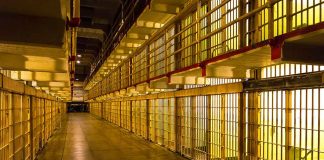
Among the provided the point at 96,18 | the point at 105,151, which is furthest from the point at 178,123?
the point at 96,18

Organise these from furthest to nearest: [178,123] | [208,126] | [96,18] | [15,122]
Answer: [96,18]
[178,123]
[208,126]
[15,122]

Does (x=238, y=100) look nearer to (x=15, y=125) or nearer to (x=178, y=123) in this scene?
(x=178, y=123)

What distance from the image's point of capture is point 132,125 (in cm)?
1781

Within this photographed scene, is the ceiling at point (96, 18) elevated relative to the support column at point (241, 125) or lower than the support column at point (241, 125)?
elevated

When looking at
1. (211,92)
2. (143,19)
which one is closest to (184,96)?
(211,92)

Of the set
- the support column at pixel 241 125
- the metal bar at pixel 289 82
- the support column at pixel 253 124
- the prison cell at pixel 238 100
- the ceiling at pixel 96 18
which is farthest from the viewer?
the ceiling at pixel 96 18

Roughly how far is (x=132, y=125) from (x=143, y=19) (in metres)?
10.4

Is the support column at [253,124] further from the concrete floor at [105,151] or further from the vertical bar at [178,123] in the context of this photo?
the vertical bar at [178,123]

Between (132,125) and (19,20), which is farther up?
(19,20)

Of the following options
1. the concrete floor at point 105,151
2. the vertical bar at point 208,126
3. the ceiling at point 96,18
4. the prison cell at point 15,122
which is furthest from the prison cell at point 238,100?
the ceiling at point 96,18

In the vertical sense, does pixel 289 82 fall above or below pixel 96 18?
below

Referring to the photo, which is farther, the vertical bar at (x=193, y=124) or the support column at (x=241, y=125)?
the vertical bar at (x=193, y=124)

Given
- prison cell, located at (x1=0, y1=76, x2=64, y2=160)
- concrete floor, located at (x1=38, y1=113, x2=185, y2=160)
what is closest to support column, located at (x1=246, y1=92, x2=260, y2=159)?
concrete floor, located at (x1=38, y1=113, x2=185, y2=160)

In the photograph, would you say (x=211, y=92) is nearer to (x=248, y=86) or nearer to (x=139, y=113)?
(x=248, y=86)
